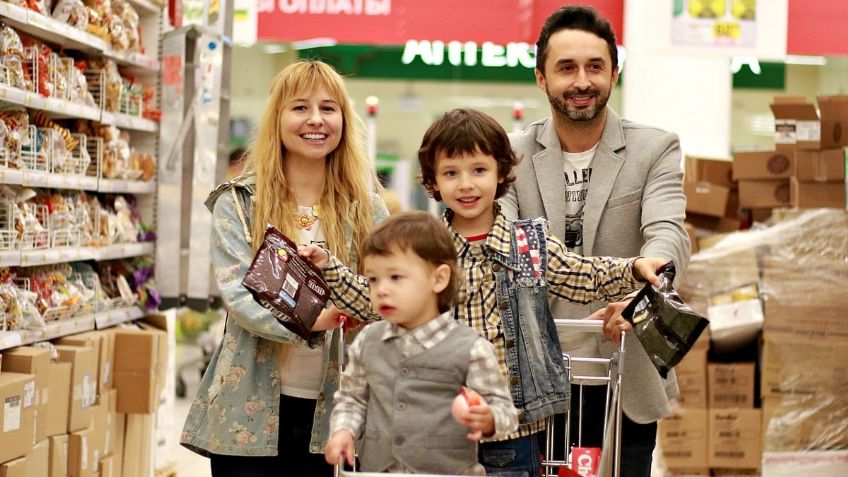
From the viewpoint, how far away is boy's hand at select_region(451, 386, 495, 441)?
7.33 ft

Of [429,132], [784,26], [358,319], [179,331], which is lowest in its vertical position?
[179,331]

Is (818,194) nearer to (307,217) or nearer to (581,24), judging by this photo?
(581,24)

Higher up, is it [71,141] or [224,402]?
[71,141]

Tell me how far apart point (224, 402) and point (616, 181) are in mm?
1175

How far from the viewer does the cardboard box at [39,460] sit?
3.96 m

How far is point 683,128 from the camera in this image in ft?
24.0

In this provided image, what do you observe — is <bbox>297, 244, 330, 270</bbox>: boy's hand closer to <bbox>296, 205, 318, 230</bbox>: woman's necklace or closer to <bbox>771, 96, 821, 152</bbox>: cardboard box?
<bbox>296, 205, 318, 230</bbox>: woman's necklace

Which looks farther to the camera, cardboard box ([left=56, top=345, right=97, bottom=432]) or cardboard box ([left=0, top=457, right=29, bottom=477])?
cardboard box ([left=56, top=345, right=97, bottom=432])

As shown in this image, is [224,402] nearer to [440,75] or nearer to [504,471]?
[504,471]

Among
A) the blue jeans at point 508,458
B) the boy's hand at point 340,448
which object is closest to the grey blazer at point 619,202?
the blue jeans at point 508,458

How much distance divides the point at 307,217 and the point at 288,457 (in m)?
0.63

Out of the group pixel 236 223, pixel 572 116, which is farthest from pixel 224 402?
pixel 572 116

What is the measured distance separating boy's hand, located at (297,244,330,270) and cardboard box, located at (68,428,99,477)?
6.98 ft

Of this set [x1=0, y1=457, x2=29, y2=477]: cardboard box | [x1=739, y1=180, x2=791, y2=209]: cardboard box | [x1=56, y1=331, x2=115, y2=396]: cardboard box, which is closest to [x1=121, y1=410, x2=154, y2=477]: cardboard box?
[x1=56, y1=331, x2=115, y2=396]: cardboard box
